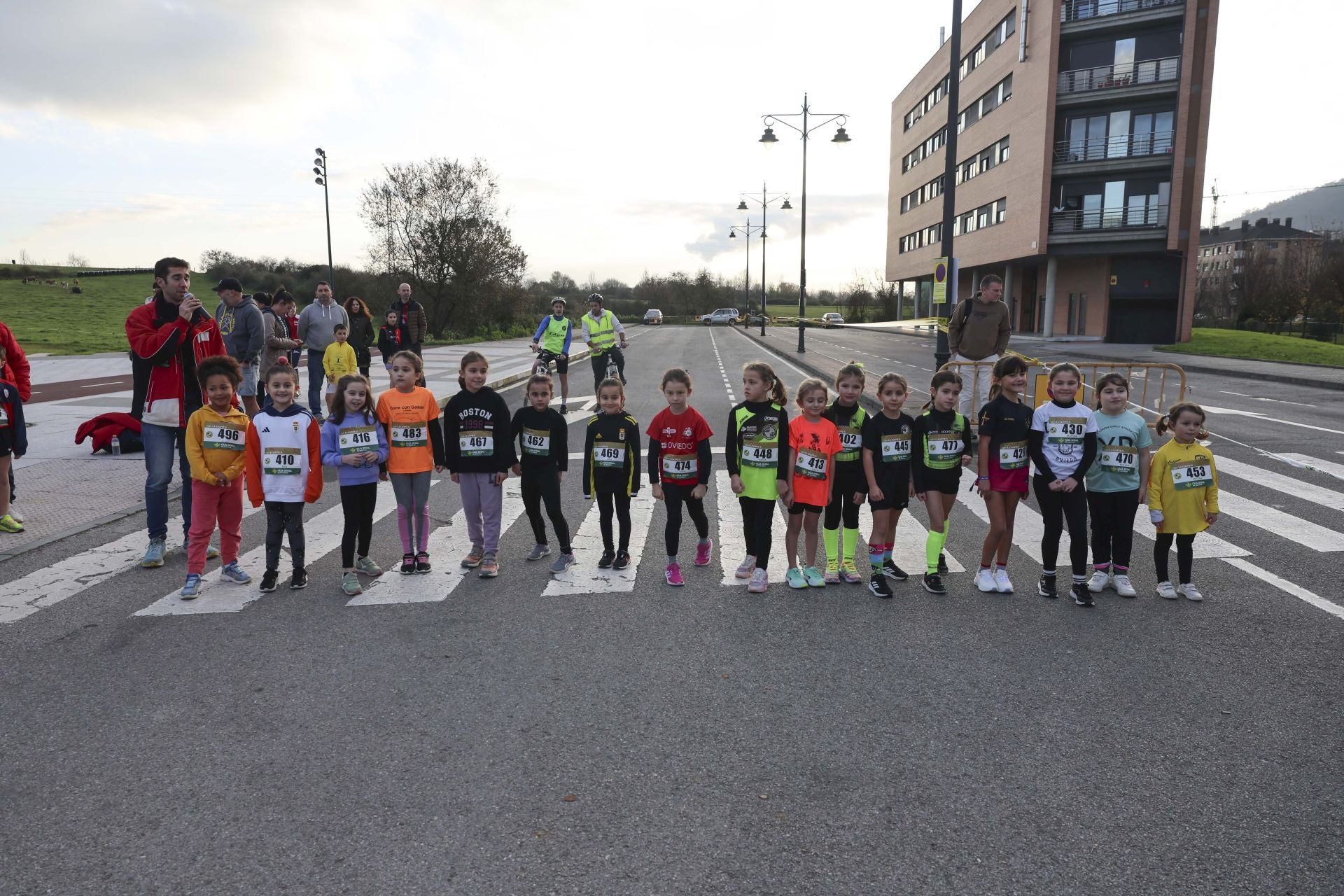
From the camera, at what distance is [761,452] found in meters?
5.94

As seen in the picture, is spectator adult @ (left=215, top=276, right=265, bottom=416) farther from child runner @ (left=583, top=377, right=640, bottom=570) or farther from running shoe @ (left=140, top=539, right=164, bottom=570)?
child runner @ (left=583, top=377, right=640, bottom=570)

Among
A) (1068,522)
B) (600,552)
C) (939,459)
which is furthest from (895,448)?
(600,552)

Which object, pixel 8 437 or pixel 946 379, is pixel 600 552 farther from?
pixel 8 437

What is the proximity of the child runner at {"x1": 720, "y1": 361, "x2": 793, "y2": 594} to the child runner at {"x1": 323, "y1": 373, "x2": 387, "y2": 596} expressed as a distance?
2.54 meters

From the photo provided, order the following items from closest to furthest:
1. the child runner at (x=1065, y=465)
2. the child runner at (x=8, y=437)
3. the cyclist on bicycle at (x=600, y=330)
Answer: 1. the child runner at (x=1065, y=465)
2. the child runner at (x=8, y=437)
3. the cyclist on bicycle at (x=600, y=330)

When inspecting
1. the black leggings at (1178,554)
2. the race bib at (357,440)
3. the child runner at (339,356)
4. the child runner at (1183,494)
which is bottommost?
the black leggings at (1178,554)

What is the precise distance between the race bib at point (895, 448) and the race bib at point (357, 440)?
3.60m

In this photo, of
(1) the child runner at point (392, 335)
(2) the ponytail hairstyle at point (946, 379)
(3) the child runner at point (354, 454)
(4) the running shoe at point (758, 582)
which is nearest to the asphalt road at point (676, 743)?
(4) the running shoe at point (758, 582)

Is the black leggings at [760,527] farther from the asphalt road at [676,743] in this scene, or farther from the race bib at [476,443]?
the race bib at [476,443]

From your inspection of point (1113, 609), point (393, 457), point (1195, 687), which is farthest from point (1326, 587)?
point (393, 457)

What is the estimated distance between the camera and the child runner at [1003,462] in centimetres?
584

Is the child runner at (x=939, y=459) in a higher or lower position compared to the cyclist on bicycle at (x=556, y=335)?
lower

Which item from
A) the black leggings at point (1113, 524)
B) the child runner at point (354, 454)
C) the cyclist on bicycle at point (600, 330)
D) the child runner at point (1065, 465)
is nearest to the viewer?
the child runner at point (1065, 465)

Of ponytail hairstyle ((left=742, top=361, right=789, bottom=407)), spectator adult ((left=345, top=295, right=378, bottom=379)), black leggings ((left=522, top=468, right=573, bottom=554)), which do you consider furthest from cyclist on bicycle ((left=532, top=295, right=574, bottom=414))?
ponytail hairstyle ((left=742, top=361, right=789, bottom=407))
